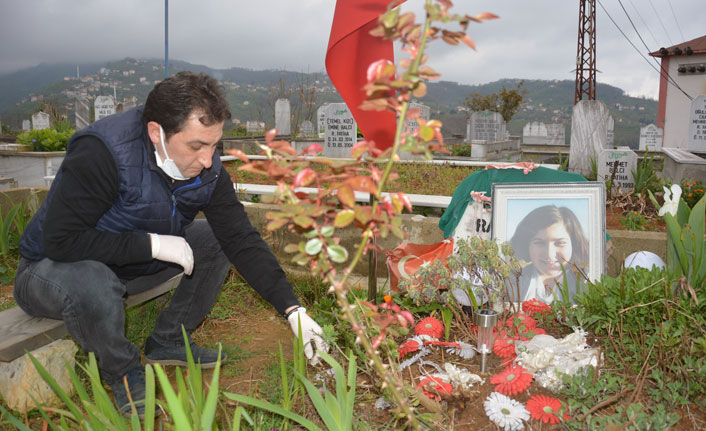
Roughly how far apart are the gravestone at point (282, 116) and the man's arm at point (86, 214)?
1464 centimetres

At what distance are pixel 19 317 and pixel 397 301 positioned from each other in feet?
5.59

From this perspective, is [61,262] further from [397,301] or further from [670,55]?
[670,55]

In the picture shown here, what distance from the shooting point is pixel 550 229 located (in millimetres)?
2684

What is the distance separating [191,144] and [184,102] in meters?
0.17

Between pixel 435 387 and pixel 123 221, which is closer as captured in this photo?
pixel 435 387

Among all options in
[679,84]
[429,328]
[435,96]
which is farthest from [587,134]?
[435,96]

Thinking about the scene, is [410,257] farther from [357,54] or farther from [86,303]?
[86,303]

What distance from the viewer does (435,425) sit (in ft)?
5.09

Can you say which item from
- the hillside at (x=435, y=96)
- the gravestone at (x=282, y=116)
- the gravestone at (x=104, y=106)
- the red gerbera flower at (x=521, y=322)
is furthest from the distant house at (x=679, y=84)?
the hillside at (x=435, y=96)

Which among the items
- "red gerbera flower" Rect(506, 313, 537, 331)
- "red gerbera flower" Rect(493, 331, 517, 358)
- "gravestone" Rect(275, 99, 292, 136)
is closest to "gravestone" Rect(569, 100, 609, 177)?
"red gerbera flower" Rect(506, 313, 537, 331)

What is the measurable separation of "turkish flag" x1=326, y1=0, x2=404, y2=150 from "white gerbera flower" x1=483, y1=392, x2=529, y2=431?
1194 mm

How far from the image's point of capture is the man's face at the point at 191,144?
1969mm

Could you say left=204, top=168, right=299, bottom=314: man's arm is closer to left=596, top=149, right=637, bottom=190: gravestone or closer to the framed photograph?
the framed photograph

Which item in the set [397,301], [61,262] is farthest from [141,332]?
[397,301]
